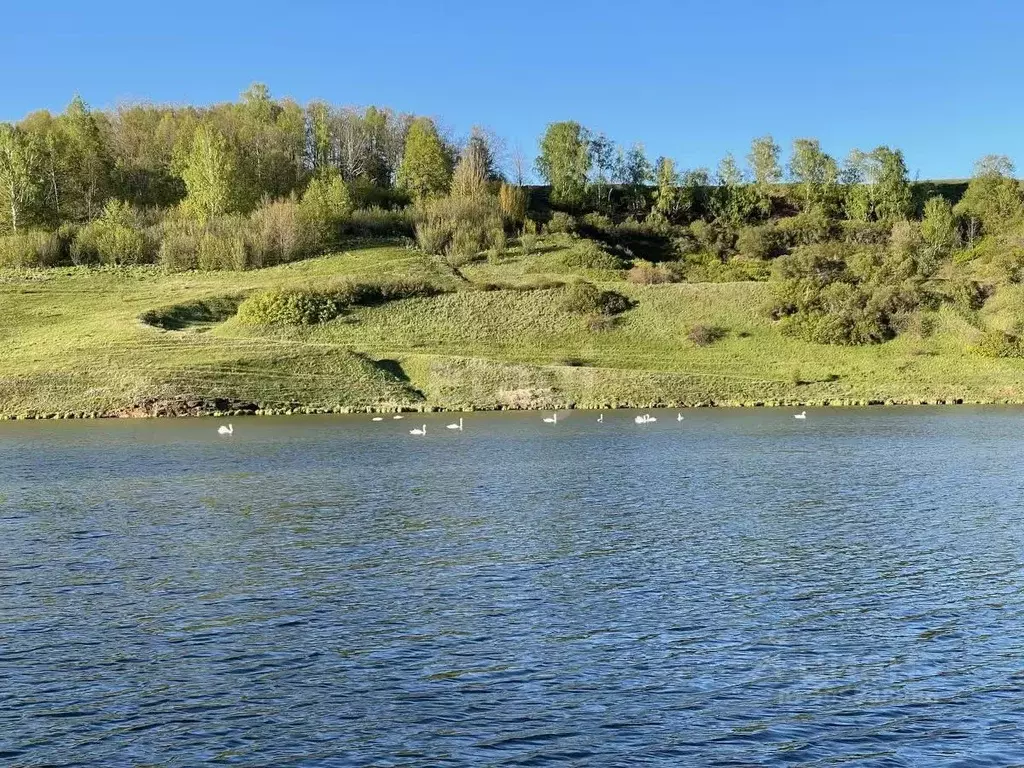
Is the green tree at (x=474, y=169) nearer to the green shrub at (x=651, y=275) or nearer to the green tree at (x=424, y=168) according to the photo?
the green tree at (x=424, y=168)

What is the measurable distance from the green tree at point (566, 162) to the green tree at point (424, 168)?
1617cm

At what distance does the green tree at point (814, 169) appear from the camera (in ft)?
496

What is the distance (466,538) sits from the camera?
26.8 m

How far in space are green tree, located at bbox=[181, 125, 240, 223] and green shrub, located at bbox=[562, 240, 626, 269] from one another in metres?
39.3

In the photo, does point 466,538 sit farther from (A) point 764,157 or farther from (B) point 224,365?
(A) point 764,157

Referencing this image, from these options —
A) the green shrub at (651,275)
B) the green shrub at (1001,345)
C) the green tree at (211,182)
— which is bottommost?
the green shrub at (1001,345)

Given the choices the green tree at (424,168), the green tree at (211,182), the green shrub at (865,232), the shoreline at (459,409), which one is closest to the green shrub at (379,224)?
the green tree at (424,168)

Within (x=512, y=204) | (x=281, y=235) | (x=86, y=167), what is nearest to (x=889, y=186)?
(x=512, y=204)

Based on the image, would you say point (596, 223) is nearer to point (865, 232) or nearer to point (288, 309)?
point (865, 232)

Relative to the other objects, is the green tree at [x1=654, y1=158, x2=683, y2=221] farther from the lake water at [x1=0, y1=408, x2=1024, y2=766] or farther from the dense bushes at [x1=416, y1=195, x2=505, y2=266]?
the lake water at [x1=0, y1=408, x2=1024, y2=766]

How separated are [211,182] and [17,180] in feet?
69.5

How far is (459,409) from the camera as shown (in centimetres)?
6912

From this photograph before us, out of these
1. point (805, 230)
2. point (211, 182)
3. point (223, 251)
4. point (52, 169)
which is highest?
point (52, 169)

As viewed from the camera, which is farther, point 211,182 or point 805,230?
point 805,230
